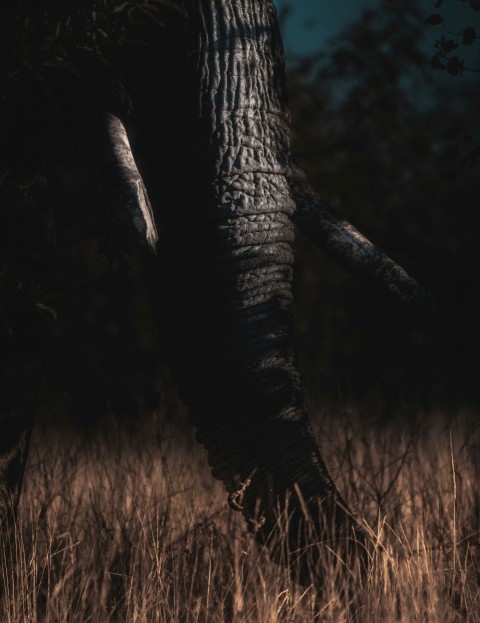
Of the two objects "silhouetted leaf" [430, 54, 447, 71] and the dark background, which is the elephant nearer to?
"silhouetted leaf" [430, 54, 447, 71]

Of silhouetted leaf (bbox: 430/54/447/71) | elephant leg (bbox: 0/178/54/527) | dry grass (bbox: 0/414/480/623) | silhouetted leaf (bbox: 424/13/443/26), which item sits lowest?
dry grass (bbox: 0/414/480/623)

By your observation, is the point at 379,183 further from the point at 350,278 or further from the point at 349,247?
the point at 349,247

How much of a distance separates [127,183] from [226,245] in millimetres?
316

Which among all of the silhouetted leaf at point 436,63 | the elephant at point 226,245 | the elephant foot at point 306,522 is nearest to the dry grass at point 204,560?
the elephant foot at point 306,522

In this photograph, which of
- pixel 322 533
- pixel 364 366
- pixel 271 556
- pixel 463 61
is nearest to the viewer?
pixel 322 533

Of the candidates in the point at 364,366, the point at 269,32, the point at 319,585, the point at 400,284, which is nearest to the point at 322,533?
the point at 319,585

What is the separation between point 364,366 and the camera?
294 inches

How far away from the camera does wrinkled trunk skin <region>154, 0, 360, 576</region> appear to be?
2.99 m

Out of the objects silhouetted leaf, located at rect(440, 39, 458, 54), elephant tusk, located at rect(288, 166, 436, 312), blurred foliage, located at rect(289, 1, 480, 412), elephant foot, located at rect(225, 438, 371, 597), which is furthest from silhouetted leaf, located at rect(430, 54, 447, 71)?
blurred foliage, located at rect(289, 1, 480, 412)

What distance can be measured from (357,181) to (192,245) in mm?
4749

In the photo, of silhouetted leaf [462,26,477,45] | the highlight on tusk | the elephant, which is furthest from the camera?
silhouetted leaf [462,26,477,45]

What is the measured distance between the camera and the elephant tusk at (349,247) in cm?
303

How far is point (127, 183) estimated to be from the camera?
9.36 feet

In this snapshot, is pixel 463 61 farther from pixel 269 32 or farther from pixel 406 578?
pixel 406 578
